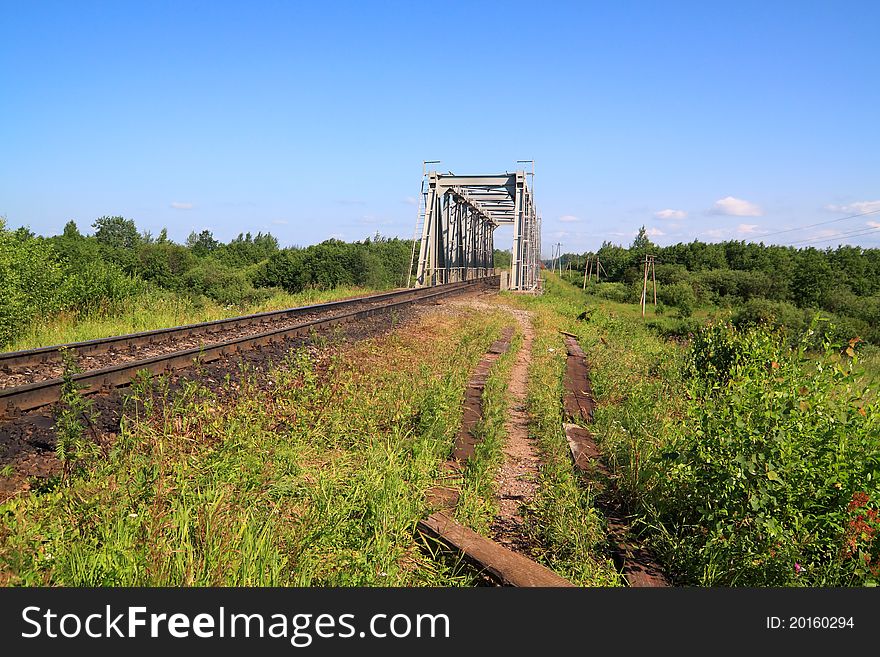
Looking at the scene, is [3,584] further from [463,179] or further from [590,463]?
[463,179]

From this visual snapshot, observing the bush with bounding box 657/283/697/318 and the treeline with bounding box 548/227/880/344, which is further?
the bush with bounding box 657/283/697/318

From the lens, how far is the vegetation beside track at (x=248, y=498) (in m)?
2.60

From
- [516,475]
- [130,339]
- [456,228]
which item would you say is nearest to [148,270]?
[456,228]

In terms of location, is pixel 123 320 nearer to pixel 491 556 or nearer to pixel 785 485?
pixel 491 556

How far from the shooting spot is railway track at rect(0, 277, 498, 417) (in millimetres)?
5305

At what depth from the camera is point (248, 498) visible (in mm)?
3352

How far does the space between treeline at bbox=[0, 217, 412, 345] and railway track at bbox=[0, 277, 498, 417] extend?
9.88ft

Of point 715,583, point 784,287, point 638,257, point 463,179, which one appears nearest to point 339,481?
point 715,583

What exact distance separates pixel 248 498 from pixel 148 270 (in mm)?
42345

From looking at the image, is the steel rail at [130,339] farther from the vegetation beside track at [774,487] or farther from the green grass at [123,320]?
the vegetation beside track at [774,487]

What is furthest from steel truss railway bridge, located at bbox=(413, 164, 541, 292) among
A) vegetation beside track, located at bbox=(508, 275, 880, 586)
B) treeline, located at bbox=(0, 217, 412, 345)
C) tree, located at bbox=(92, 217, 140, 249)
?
tree, located at bbox=(92, 217, 140, 249)

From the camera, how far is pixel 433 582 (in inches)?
119

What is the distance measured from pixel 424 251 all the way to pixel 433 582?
25552 millimetres

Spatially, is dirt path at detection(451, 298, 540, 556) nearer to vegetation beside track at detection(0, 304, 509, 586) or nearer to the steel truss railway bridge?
vegetation beside track at detection(0, 304, 509, 586)
